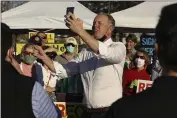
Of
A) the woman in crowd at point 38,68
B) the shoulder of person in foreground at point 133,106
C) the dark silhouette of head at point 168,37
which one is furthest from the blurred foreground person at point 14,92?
the woman in crowd at point 38,68

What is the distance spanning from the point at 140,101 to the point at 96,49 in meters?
2.35

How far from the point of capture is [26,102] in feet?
7.78

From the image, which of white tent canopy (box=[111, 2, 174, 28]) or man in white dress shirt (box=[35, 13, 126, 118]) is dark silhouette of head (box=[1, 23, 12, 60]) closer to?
man in white dress shirt (box=[35, 13, 126, 118])

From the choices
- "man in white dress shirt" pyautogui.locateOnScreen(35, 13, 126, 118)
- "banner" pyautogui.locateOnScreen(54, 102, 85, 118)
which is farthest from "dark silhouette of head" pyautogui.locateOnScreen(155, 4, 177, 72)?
"banner" pyautogui.locateOnScreen(54, 102, 85, 118)

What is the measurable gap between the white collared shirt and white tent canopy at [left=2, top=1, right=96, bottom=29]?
221 inches

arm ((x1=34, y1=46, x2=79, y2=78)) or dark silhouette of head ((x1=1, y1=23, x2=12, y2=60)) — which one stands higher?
dark silhouette of head ((x1=1, y1=23, x2=12, y2=60))

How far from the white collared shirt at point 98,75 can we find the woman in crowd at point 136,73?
71.3 inches

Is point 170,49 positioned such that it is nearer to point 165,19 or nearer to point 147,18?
point 165,19

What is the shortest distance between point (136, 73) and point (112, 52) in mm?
2657

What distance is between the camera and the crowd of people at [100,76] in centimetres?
163

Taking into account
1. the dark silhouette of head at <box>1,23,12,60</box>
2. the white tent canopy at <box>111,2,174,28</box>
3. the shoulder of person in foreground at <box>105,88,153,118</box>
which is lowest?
the shoulder of person in foreground at <box>105,88,153,118</box>

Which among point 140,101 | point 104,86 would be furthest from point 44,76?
point 140,101

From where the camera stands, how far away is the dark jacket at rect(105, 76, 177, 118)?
1.63 m

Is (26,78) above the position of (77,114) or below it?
above
